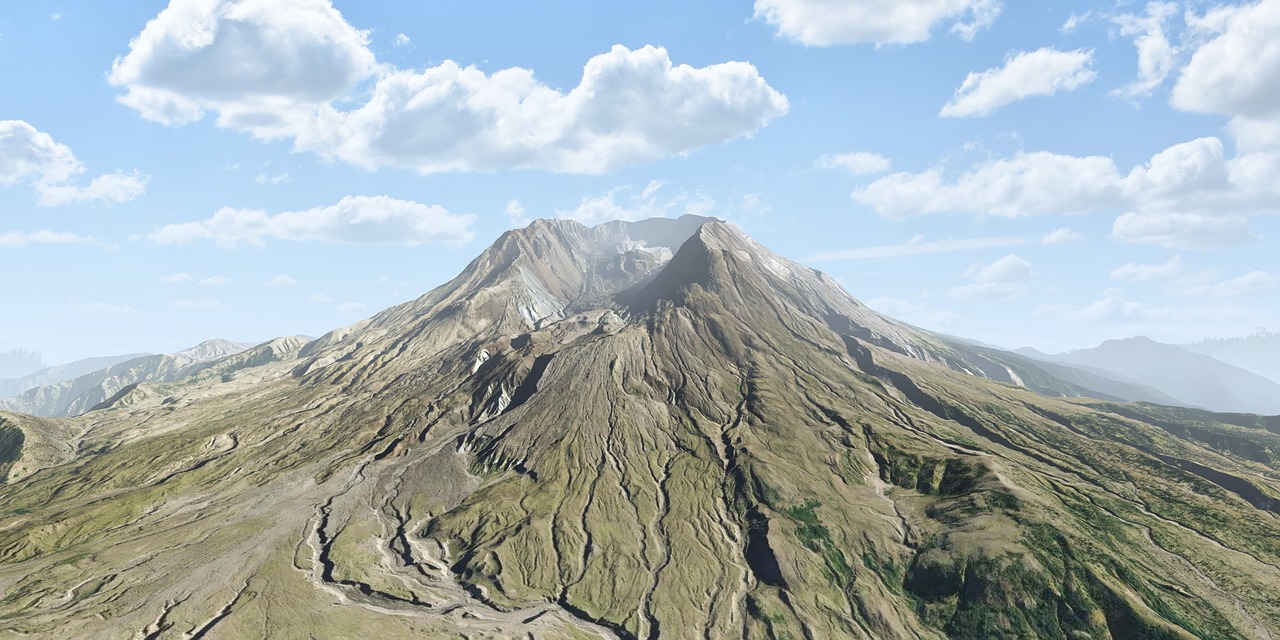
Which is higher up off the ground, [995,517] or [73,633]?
[995,517]

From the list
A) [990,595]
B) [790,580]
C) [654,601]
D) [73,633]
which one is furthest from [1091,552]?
[73,633]

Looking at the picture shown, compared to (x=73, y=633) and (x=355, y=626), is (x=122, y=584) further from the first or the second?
(x=355, y=626)

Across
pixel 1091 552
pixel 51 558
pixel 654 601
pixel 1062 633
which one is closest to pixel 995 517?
pixel 1091 552

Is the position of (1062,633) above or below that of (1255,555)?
below

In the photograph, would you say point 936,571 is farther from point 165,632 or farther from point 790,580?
point 165,632

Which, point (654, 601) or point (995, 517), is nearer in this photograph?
point (654, 601)

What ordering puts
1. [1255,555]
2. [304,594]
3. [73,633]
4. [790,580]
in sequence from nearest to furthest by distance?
[73,633] < [304,594] < [1255,555] < [790,580]

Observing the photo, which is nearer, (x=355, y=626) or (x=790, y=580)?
→ (x=355, y=626)

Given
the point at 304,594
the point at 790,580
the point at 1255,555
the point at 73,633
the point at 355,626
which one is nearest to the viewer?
the point at 73,633

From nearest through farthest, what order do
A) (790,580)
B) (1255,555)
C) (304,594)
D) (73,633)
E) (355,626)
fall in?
(73,633)
(355,626)
(304,594)
(1255,555)
(790,580)
